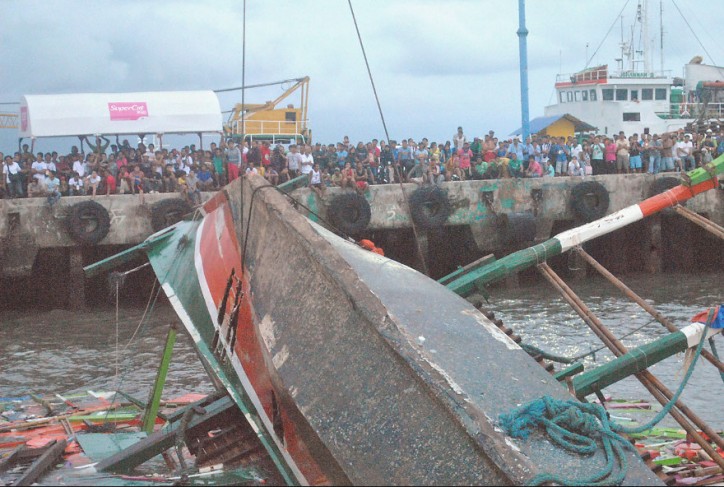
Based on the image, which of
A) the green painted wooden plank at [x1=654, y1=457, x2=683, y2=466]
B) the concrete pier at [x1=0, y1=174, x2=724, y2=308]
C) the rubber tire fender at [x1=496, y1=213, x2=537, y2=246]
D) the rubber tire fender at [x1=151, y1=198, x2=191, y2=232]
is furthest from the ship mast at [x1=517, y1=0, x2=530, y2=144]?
the green painted wooden plank at [x1=654, y1=457, x2=683, y2=466]

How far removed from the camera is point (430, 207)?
20.2m

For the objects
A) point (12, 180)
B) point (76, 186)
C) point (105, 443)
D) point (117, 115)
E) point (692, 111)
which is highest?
point (692, 111)

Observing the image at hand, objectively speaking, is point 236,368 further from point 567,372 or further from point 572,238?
point 572,238

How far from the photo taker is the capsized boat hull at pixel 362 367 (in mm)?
4270

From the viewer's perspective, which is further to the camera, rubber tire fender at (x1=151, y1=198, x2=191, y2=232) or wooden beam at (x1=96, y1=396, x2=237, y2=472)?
rubber tire fender at (x1=151, y1=198, x2=191, y2=232)

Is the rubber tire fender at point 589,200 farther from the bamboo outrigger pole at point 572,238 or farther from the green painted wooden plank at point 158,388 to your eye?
the green painted wooden plank at point 158,388

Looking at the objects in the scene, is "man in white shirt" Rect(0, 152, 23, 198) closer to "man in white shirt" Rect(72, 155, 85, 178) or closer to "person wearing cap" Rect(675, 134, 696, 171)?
"man in white shirt" Rect(72, 155, 85, 178)

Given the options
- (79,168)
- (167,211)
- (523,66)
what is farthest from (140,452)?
(523,66)

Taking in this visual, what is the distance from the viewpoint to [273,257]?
6270 millimetres

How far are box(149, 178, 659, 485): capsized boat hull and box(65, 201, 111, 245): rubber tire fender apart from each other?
38.7ft

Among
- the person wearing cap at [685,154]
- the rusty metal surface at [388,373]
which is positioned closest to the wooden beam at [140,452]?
the rusty metal surface at [388,373]

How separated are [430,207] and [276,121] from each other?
1259cm

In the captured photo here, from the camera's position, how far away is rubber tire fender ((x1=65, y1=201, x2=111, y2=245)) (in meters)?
18.4

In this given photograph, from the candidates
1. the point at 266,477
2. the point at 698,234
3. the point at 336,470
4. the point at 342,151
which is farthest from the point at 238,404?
the point at 698,234
